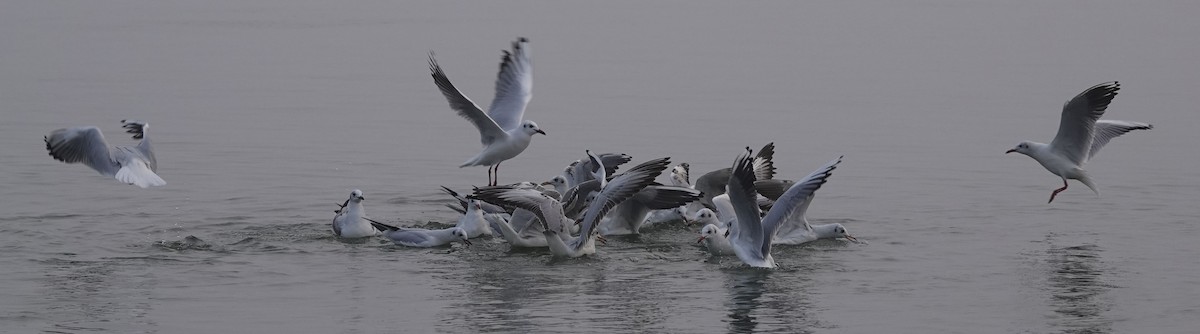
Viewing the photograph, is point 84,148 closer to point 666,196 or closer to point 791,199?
point 666,196

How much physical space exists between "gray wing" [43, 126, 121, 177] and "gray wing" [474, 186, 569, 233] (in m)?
3.23

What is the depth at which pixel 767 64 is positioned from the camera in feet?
95.9

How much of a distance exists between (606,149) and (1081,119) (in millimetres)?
6369

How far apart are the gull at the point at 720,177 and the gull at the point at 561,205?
1891 millimetres

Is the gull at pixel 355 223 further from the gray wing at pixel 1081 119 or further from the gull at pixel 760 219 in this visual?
the gray wing at pixel 1081 119

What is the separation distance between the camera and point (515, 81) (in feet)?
59.8

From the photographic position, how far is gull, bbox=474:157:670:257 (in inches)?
553

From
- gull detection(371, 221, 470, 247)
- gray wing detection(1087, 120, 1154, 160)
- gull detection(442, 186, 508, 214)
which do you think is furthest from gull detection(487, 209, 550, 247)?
gray wing detection(1087, 120, 1154, 160)

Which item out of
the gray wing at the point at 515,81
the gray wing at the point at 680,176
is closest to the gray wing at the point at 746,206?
the gray wing at the point at 680,176

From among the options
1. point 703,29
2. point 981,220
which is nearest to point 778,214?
point 981,220

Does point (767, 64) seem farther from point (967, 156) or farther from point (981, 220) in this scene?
point (981, 220)

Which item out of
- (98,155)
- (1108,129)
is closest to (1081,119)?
(1108,129)

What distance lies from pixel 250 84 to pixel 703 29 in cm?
1198

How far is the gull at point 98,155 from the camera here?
13914 millimetres
